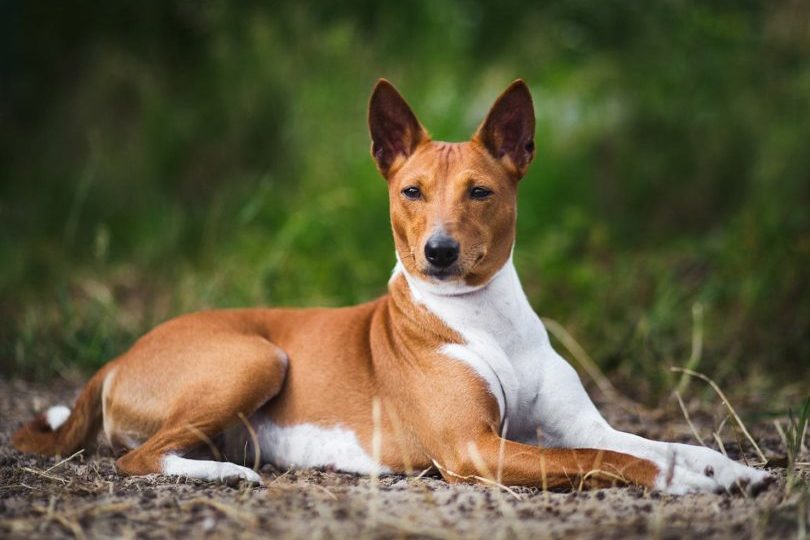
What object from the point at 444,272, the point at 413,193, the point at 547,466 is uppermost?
the point at 413,193

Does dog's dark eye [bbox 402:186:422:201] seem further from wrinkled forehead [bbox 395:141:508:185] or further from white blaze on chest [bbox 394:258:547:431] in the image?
white blaze on chest [bbox 394:258:547:431]

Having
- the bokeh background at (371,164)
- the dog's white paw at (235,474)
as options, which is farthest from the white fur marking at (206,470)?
the bokeh background at (371,164)

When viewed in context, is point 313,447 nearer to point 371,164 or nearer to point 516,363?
point 516,363

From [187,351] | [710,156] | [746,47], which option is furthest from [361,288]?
[746,47]

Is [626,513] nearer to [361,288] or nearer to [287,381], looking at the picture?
[287,381]

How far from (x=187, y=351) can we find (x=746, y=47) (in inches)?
301

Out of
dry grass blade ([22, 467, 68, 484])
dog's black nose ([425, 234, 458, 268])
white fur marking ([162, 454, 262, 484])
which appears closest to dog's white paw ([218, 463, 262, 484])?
white fur marking ([162, 454, 262, 484])

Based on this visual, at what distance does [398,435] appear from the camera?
4.14 metres

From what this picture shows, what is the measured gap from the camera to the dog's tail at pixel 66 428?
4594 mm

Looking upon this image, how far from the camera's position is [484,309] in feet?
13.9

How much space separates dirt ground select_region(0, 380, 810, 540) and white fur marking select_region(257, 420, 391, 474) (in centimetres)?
21

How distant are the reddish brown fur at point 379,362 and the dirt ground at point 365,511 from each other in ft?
0.84

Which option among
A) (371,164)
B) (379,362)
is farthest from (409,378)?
(371,164)

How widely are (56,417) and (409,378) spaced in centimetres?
178
